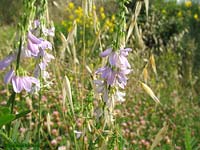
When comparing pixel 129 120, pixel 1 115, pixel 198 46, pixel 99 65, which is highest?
pixel 198 46

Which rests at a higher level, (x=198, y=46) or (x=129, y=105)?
(x=198, y=46)

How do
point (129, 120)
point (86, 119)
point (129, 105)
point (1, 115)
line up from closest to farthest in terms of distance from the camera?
point (1, 115)
point (86, 119)
point (129, 120)
point (129, 105)

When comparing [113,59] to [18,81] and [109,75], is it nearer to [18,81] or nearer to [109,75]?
[109,75]

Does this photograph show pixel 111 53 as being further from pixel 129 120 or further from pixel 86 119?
pixel 129 120

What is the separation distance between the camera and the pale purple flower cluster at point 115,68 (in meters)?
1.29

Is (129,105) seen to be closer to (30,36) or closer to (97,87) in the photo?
(97,87)

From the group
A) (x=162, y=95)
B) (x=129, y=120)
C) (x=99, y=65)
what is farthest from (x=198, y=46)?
(x=99, y=65)

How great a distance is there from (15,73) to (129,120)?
2310 millimetres

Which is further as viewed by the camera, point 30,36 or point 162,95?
point 162,95

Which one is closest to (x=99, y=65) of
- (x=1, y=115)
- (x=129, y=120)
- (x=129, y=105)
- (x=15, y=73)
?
(x=15, y=73)

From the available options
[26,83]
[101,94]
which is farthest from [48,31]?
[26,83]

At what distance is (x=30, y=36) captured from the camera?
1.10 metres

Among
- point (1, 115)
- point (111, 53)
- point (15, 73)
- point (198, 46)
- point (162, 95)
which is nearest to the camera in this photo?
point (1, 115)

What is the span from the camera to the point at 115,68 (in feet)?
4.34
